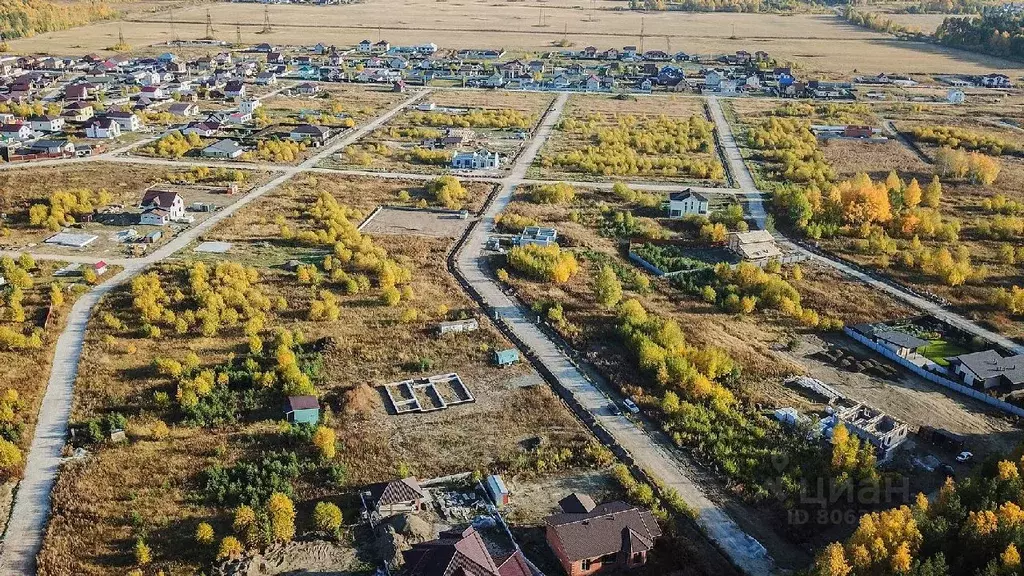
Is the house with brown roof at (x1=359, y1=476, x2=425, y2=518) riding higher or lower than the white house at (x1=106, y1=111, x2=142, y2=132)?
lower

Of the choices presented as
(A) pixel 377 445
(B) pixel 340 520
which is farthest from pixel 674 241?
(B) pixel 340 520

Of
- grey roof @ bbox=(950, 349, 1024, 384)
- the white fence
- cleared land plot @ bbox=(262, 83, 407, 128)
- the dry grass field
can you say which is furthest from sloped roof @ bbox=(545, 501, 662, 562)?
the dry grass field

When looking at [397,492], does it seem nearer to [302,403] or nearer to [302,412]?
[302,412]

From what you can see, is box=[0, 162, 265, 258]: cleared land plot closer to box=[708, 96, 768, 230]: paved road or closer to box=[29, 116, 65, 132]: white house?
box=[29, 116, 65, 132]: white house

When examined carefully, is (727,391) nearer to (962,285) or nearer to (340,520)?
(340,520)

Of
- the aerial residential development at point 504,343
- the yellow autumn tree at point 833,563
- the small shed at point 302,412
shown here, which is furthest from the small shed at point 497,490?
the yellow autumn tree at point 833,563

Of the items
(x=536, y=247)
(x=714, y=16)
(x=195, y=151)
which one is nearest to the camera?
(x=536, y=247)

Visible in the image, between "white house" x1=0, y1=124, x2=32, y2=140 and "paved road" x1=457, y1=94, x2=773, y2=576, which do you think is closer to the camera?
"paved road" x1=457, y1=94, x2=773, y2=576
